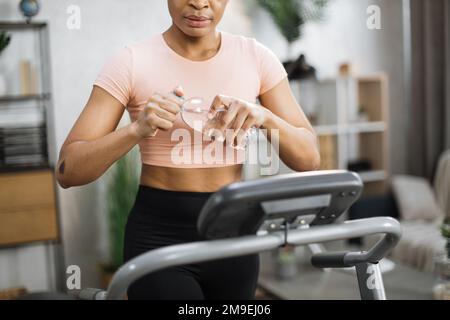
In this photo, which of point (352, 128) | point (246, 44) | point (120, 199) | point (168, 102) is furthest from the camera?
point (352, 128)

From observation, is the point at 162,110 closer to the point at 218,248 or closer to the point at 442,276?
the point at 218,248

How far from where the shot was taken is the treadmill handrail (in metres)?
0.89

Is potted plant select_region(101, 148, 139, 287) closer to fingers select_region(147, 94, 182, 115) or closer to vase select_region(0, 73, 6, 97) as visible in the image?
vase select_region(0, 73, 6, 97)

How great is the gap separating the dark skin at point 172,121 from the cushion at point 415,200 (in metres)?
2.54

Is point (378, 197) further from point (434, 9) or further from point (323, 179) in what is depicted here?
point (323, 179)

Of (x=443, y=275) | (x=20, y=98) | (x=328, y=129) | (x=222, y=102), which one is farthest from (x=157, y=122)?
(x=328, y=129)

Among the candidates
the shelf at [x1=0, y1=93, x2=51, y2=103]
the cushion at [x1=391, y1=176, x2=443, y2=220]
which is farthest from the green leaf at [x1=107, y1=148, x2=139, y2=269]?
the cushion at [x1=391, y1=176, x2=443, y2=220]

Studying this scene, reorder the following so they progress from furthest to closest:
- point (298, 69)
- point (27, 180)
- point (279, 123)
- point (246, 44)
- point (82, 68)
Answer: point (27, 180)
point (298, 69)
point (82, 68)
point (246, 44)
point (279, 123)

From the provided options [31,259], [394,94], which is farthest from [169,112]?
[394,94]

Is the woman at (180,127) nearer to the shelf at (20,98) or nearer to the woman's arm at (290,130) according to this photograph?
the woman's arm at (290,130)

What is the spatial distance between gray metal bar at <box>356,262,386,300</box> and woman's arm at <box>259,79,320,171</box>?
0.77ft

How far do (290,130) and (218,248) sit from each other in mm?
369

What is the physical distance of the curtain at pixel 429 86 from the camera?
12.6 feet

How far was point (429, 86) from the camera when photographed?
3910mm
